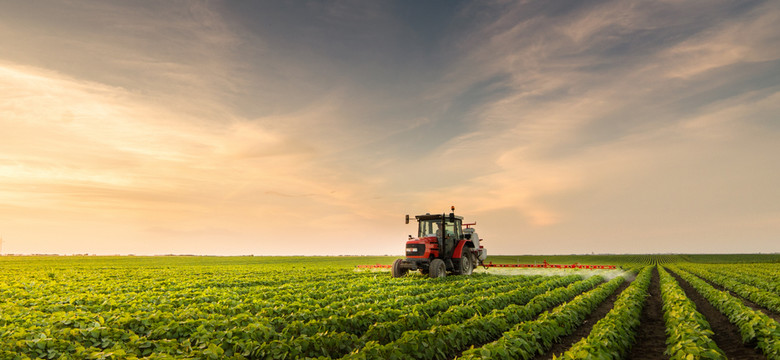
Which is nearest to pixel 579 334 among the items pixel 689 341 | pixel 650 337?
pixel 650 337

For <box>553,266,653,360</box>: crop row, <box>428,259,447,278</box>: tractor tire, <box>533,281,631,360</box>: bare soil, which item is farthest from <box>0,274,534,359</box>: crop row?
<box>428,259,447,278</box>: tractor tire

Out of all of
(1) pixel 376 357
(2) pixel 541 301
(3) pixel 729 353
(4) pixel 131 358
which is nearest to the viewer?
(4) pixel 131 358

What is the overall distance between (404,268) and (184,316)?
12.5 m

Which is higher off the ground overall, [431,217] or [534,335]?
[431,217]

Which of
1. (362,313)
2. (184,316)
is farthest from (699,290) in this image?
(184,316)

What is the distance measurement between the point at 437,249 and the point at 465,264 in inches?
91.6

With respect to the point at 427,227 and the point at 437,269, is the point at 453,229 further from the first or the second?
the point at 437,269

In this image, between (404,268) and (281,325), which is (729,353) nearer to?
(281,325)

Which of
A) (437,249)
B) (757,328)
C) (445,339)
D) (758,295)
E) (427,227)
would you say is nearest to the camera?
(445,339)

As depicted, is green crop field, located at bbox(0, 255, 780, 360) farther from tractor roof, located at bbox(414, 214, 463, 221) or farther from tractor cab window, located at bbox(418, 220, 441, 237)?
tractor cab window, located at bbox(418, 220, 441, 237)

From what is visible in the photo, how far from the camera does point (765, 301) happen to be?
1631 cm

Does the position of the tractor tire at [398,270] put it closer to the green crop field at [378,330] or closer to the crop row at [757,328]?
the green crop field at [378,330]

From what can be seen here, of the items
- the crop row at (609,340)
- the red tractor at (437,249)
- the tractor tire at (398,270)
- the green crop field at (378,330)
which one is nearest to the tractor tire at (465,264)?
the red tractor at (437,249)

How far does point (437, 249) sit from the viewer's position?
21.3 m
